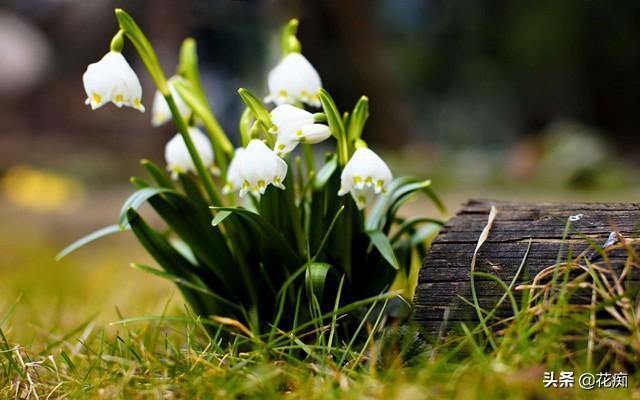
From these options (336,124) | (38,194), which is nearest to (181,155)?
(336,124)

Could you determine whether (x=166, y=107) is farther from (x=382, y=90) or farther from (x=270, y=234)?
(x=382, y=90)

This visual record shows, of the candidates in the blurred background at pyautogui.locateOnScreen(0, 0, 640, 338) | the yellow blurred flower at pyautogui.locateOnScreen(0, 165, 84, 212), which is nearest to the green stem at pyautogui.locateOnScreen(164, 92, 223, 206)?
the blurred background at pyautogui.locateOnScreen(0, 0, 640, 338)

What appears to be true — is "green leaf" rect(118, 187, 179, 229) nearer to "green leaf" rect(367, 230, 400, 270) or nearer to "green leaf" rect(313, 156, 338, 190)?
"green leaf" rect(313, 156, 338, 190)

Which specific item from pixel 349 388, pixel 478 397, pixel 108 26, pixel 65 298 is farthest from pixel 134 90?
pixel 108 26

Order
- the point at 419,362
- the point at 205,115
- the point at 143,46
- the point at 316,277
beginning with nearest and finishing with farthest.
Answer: the point at 419,362 < the point at 316,277 < the point at 143,46 < the point at 205,115

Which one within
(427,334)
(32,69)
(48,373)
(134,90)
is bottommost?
(48,373)

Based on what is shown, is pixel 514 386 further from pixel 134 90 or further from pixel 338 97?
pixel 338 97

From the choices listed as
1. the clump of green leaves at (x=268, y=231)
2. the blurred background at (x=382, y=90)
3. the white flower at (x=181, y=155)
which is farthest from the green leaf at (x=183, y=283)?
the blurred background at (x=382, y=90)
